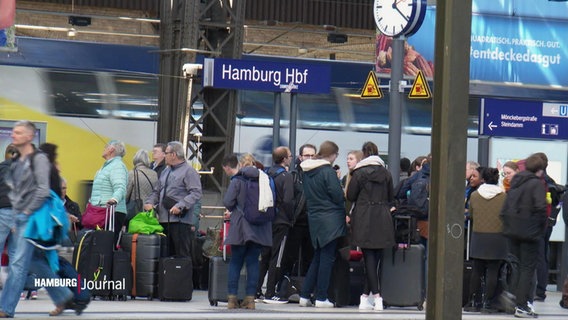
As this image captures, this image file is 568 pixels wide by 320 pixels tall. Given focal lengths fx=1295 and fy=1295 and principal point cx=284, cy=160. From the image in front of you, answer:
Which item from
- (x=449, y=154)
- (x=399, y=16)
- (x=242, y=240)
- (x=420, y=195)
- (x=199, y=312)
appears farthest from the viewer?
(x=399, y=16)

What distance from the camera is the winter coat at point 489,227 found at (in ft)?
43.4

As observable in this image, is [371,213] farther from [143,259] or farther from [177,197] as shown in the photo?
[143,259]

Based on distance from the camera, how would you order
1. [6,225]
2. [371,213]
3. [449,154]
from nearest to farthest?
[449,154], [6,225], [371,213]

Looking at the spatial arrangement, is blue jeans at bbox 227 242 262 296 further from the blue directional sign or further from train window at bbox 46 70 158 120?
train window at bbox 46 70 158 120

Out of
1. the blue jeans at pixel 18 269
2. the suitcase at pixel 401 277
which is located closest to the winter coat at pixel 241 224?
the suitcase at pixel 401 277

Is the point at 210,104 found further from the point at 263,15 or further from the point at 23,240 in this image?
the point at 263,15

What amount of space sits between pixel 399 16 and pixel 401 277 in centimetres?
336

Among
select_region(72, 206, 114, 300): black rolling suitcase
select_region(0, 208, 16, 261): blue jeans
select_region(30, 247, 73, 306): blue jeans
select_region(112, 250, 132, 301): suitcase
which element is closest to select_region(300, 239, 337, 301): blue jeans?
select_region(112, 250, 132, 301): suitcase

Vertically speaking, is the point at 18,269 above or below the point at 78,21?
below

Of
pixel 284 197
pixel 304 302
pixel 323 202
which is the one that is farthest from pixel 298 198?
pixel 304 302

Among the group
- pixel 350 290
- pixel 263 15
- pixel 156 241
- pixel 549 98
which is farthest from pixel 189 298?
pixel 263 15

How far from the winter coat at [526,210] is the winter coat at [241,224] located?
235 centimetres

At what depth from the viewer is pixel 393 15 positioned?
15094mm

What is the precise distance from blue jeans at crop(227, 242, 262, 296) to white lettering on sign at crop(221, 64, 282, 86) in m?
3.30
